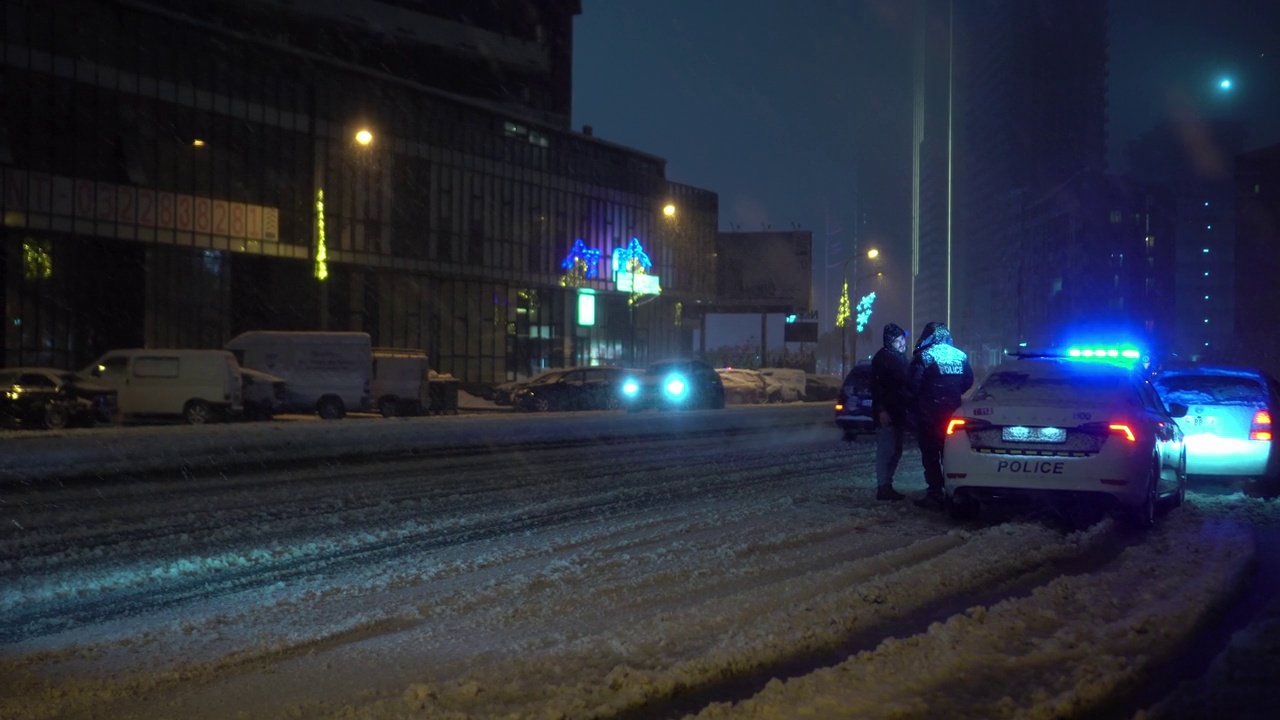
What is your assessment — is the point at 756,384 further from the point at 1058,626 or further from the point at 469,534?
the point at 1058,626

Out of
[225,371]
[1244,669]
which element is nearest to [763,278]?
[225,371]

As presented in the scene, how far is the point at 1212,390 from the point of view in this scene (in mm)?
12984

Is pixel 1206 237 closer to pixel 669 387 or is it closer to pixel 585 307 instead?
pixel 585 307

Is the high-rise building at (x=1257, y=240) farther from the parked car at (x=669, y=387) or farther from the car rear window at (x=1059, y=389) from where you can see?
the car rear window at (x=1059, y=389)

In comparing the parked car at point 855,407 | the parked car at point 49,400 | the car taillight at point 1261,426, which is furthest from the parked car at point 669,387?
the car taillight at point 1261,426

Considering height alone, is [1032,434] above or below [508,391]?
above

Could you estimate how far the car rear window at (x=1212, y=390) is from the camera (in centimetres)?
1263

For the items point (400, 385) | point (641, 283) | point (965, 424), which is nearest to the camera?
point (965, 424)

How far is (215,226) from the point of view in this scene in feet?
152

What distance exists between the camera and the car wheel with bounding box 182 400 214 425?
28.0m

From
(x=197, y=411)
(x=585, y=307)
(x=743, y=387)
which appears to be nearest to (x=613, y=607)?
(x=197, y=411)

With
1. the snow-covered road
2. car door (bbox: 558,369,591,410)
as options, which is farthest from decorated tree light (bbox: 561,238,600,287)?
the snow-covered road

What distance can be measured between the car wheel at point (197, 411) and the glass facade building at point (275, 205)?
40.1ft

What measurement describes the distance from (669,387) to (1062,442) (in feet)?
89.8
